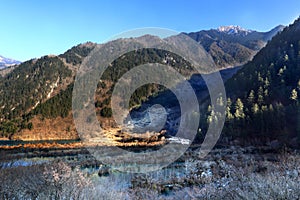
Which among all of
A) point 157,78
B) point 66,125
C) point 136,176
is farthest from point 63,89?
point 136,176

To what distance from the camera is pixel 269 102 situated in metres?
33.5

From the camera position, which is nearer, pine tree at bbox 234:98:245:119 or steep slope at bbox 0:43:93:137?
pine tree at bbox 234:98:245:119

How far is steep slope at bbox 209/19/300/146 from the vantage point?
28.0 meters

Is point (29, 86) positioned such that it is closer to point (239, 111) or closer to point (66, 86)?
point (66, 86)

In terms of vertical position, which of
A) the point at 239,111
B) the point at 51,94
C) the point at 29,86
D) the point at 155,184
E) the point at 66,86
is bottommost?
the point at 155,184

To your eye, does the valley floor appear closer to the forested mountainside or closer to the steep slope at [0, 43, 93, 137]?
the forested mountainside

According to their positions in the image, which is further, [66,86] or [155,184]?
[66,86]

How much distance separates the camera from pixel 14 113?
79.3 m

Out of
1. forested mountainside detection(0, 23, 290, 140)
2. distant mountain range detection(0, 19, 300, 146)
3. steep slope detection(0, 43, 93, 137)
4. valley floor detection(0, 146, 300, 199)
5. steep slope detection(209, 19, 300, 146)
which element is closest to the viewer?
valley floor detection(0, 146, 300, 199)

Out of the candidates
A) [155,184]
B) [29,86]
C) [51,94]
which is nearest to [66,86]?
[51,94]

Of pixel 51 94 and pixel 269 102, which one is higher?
pixel 51 94

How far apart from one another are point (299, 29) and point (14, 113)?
84.1m

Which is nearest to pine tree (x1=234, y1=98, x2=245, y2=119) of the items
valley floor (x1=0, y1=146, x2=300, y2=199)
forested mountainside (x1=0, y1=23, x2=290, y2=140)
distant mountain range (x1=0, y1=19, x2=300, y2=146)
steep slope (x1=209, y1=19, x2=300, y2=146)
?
steep slope (x1=209, y1=19, x2=300, y2=146)

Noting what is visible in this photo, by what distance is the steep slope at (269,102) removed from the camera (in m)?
28.0
